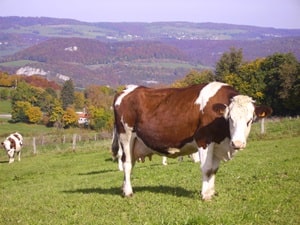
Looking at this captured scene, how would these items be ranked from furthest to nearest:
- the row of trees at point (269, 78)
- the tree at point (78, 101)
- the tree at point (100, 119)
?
1. the tree at point (78, 101)
2. the tree at point (100, 119)
3. the row of trees at point (269, 78)

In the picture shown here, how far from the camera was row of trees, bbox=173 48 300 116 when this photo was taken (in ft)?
225

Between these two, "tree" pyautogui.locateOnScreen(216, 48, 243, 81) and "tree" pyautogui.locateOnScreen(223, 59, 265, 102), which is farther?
"tree" pyautogui.locateOnScreen(216, 48, 243, 81)

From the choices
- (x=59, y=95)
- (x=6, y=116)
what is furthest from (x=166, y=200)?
(x=59, y=95)

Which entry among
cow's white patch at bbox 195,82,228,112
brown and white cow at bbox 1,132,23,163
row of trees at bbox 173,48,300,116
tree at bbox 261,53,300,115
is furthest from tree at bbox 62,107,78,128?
cow's white patch at bbox 195,82,228,112

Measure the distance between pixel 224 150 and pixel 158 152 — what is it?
1.59 metres

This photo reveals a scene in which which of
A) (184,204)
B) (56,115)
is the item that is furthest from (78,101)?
(184,204)

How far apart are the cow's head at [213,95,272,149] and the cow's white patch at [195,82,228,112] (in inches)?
19.2

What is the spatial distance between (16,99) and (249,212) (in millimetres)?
120245

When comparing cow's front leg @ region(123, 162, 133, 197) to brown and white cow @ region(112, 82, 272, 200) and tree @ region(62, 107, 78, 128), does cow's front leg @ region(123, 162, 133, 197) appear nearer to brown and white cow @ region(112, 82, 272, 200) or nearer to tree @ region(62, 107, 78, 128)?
brown and white cow @ region(112, 82, 272, 200)

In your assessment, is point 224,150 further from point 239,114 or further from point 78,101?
point 78,101

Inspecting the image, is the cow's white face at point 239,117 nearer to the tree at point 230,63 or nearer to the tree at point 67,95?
the tree at point 230,63

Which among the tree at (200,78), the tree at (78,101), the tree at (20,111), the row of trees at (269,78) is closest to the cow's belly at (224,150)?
→ the row of trees at (269,78)

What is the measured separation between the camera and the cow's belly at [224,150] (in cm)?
901

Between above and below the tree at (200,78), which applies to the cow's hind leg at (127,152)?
above
